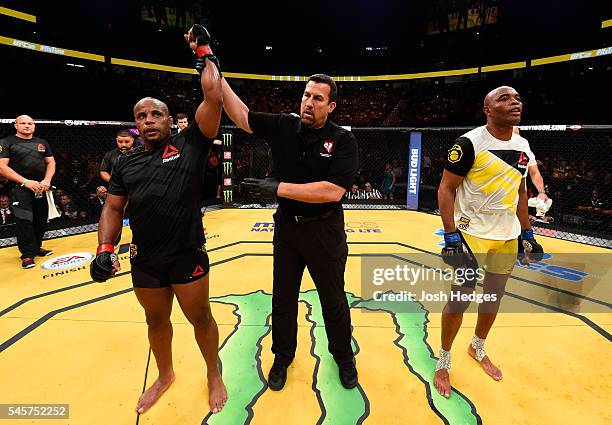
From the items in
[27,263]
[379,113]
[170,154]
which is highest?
[379,113]

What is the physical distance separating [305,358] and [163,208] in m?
1.40

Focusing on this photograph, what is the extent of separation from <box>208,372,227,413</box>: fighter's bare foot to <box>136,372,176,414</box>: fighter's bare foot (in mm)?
284

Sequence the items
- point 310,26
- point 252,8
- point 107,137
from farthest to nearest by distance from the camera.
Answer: point 310,26 < point 252,8 < point 107,137

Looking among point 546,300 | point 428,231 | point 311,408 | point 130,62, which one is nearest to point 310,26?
point 130,62

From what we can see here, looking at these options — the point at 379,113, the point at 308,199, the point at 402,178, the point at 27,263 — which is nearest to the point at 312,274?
the point at 308,199

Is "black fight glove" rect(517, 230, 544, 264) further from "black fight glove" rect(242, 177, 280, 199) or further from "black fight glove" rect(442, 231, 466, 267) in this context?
"black fight glove" rect(242, 177, 280, 199)

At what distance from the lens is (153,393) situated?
1.92 meters

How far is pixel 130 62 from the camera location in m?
15.6

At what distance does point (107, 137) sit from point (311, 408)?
965 centimetres

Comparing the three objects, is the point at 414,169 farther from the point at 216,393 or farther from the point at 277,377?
the point at 216,393

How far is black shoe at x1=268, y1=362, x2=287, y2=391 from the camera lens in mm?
2008

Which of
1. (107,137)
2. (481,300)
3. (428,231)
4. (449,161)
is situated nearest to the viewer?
(449,161)

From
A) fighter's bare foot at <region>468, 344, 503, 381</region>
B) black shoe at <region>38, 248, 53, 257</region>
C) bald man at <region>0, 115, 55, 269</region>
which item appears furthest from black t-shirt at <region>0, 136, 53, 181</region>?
fighter's bare foot at <region>468, 344, 503, 381</region>

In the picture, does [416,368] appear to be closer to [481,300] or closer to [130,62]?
[481,300]
